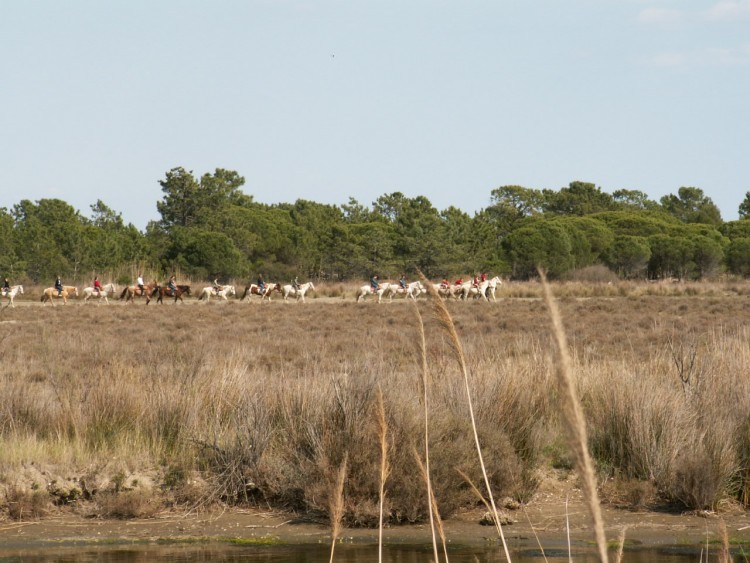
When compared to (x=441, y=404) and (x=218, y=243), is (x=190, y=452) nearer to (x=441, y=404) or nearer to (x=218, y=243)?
(x=441, y=404)

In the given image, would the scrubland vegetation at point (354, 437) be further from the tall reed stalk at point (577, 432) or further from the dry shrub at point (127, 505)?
the tall reed stalk at point (577, 432)

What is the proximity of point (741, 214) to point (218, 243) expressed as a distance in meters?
75.5

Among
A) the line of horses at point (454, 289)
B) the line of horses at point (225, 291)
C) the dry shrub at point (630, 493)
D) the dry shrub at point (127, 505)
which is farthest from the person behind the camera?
the line of horses at point (454, 289)

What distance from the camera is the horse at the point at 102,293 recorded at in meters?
48.0

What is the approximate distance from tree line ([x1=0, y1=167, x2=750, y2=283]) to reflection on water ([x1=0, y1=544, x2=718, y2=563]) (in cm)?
5320

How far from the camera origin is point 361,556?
324 inches

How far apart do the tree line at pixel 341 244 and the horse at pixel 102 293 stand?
28.6ft

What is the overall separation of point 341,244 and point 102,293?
28.9 meters

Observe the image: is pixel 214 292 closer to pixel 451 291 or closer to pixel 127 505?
pixel 451 291

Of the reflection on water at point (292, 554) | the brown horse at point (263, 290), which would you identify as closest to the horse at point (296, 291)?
the brown horse at point (263, 290)

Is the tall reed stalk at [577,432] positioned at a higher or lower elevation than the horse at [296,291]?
lower

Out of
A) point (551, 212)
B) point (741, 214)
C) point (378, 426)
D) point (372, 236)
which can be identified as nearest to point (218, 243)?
point (372, 236)

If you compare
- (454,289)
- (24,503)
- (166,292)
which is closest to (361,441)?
(24,503)

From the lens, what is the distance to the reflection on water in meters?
8.16
